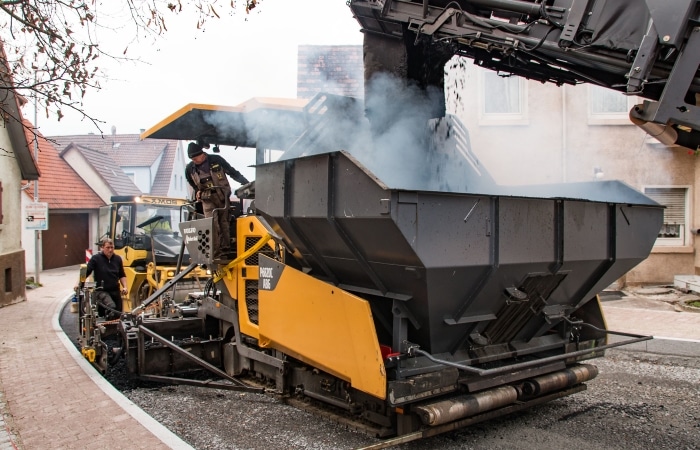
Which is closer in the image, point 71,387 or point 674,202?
point 71,387

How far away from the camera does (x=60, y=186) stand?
26.6m

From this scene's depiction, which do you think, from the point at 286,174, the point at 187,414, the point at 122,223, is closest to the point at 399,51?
the point at 286,174

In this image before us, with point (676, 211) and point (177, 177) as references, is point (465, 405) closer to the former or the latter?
point (676, 211)

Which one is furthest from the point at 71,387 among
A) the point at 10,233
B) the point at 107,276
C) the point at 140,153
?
the point at 140,153

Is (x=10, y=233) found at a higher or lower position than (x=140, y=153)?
lower

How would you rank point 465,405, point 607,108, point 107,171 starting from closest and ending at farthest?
point 465,405
point 607,108
point 107,171

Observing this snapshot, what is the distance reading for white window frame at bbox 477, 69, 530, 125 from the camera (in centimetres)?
1009

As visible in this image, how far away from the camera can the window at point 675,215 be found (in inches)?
456

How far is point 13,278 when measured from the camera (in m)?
13.1

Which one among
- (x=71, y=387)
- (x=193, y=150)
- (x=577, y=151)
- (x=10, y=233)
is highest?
(x=577, y=151)

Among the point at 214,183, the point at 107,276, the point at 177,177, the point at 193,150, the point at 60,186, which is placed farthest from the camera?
the point at 177,177

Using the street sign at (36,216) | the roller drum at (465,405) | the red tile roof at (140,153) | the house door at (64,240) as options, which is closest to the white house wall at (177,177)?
the red tile roof at (140,153)

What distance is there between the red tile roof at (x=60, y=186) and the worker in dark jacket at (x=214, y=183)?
21.6m

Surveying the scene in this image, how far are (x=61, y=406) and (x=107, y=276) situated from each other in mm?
3318
